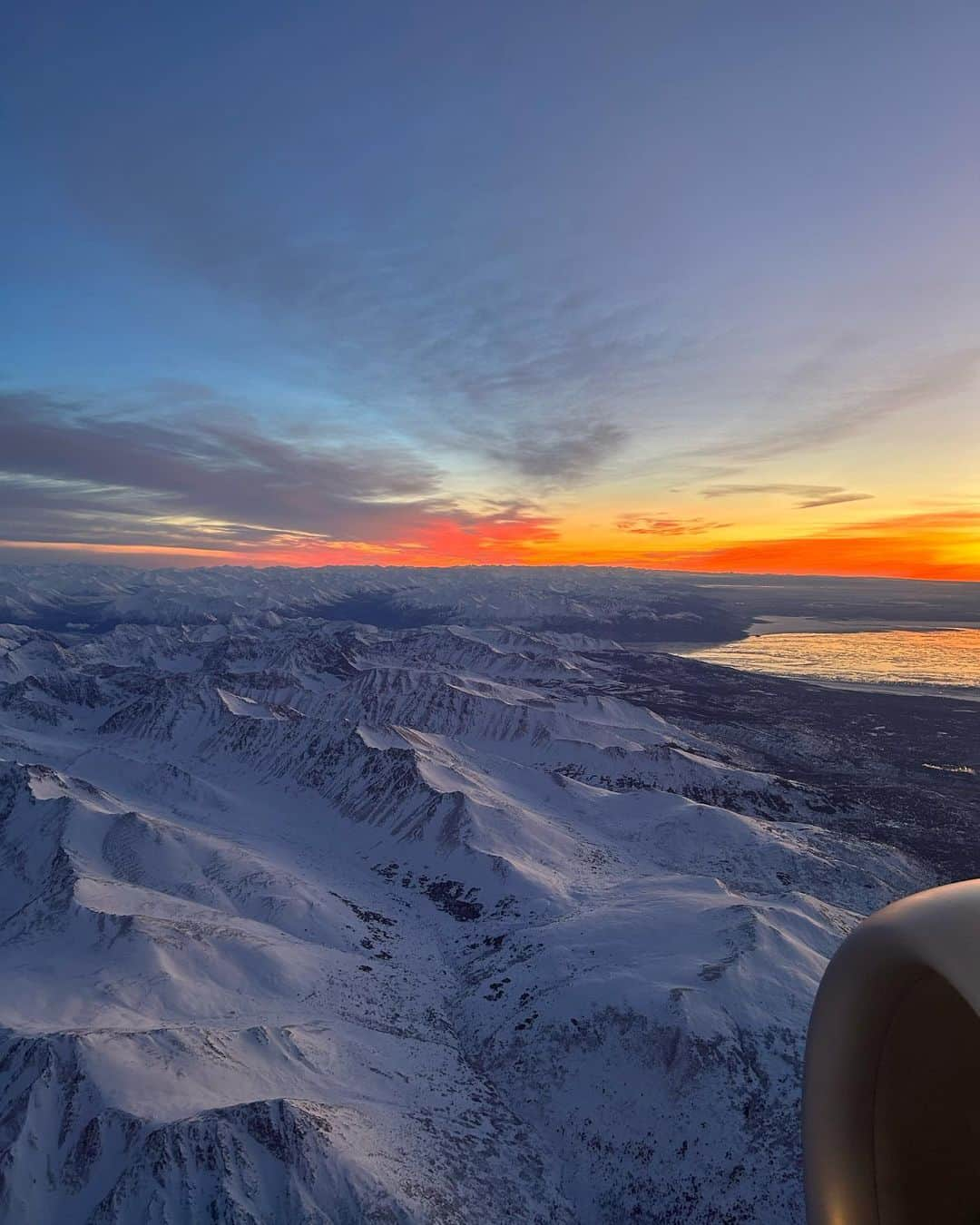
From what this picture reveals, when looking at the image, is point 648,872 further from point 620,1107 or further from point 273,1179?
point 273,1179

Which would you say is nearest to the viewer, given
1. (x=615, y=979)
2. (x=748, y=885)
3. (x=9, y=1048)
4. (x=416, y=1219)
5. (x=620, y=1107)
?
(x=416, y=1219)

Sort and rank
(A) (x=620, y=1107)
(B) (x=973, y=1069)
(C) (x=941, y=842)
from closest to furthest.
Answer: (B) (x=973, y=1069) < (A) (x=620, y=1107) < (C) (x=941, y=842)

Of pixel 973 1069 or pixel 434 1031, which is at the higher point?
pixel 973 1069

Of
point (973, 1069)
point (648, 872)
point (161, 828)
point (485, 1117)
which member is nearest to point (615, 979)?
point (485, 1117)

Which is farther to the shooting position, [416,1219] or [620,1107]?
[620,1107]

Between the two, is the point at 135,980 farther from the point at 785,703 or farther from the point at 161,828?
the point at 785,703

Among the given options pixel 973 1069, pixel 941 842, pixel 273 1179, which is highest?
pixel 973 1069
